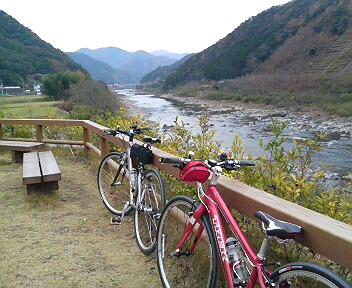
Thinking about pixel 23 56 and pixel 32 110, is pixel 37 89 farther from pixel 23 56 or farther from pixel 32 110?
pixel 32 110

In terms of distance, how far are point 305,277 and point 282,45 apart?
96.6 m

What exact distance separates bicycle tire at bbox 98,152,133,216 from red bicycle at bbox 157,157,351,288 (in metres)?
1.36

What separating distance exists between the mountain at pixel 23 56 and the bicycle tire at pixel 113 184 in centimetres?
6916

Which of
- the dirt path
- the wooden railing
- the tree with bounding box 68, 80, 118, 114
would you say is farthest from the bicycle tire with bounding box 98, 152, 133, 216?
the tree with bounding box 68, 80, 118, 114

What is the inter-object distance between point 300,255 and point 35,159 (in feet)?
12.7

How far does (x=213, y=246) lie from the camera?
1.87 metres

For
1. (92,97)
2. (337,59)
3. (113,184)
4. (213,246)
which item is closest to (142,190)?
(113,184)

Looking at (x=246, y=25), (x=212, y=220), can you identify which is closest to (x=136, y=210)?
(x=212, y=220)

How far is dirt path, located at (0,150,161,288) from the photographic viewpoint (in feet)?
8.48

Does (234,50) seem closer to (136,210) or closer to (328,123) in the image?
(328,123)

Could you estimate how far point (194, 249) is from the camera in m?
2.29

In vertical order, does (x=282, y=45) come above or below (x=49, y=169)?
above

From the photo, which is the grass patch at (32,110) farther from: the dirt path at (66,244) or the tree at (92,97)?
the dirt path at (66,244)

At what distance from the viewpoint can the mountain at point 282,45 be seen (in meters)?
69.5
